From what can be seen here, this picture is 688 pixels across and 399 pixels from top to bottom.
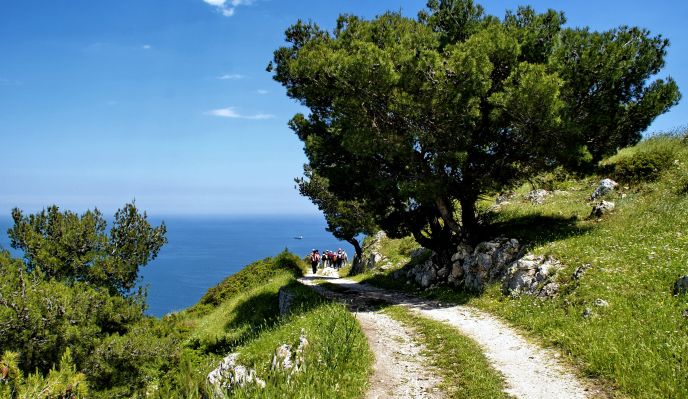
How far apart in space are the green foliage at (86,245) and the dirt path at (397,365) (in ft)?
59.8

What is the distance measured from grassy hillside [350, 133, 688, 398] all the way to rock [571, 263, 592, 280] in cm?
15

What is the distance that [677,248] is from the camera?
51.1ft

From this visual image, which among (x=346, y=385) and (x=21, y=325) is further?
(x=21, y=325)

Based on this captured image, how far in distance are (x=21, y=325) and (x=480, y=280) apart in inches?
819

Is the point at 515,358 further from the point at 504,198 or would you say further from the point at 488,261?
the point at 504,198

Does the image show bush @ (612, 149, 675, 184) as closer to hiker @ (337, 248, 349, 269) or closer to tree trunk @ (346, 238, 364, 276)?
tree trunk @ (346, 238, 364, 276)

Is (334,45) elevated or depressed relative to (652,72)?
elevated

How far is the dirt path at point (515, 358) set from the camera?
9133 mm

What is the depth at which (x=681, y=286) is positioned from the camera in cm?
1273

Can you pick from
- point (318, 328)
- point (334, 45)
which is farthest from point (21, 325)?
point (334, 45)

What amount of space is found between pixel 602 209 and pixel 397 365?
1779cm

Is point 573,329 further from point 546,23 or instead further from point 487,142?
point 546,23

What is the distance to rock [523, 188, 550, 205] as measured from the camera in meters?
31.5

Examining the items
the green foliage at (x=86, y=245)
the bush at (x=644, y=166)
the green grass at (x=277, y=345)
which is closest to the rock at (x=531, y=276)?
the green grass at (x=277, y=345)
